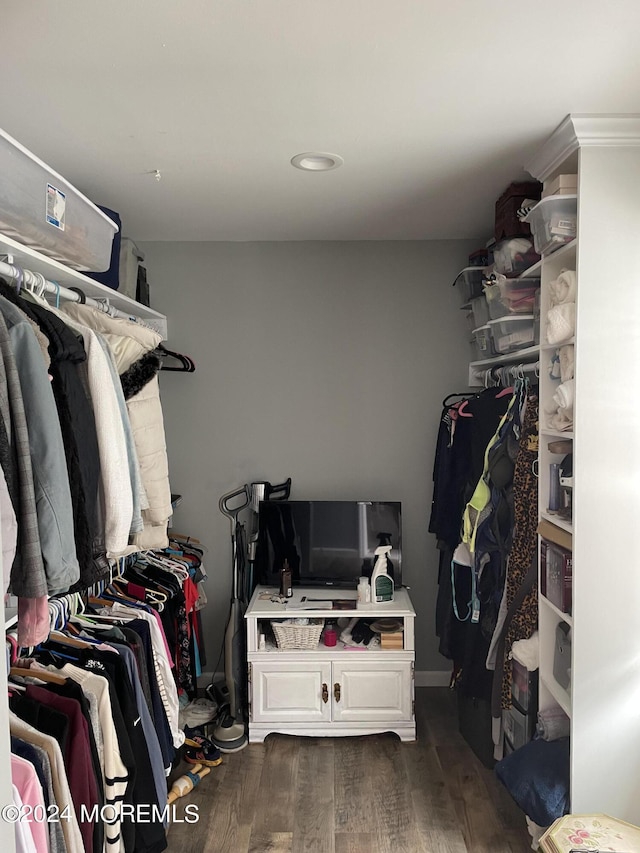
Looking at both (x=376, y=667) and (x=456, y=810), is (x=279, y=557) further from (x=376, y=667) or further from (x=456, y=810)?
(x=456, y=810)

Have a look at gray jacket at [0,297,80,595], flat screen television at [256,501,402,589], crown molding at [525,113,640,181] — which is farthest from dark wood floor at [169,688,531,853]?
crown molding at [525,113,640,181]

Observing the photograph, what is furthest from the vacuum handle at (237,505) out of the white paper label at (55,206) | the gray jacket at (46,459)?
the gray jacket at (46,459)

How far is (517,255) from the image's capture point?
2760mm

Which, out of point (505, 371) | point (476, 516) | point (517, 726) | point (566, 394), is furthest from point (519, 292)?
point (517, 726)

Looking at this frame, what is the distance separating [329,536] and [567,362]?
5.42ft

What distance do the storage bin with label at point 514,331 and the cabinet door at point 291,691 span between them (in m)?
1.71

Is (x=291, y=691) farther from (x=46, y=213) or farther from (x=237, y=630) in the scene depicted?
(x=46, y=213)

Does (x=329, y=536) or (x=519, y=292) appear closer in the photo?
(x=519, y=292)

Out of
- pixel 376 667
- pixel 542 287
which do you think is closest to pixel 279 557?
pixel 376 667

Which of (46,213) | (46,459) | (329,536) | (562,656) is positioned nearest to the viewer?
(46,459)

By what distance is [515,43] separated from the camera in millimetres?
1696

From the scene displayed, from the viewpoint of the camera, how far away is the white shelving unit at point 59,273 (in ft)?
6.08

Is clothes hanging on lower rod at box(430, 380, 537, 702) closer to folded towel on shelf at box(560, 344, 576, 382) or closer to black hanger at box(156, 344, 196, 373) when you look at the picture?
folded towel on shelf at box(560, 344, 576, 382)

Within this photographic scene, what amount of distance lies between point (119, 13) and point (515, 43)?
967mm
